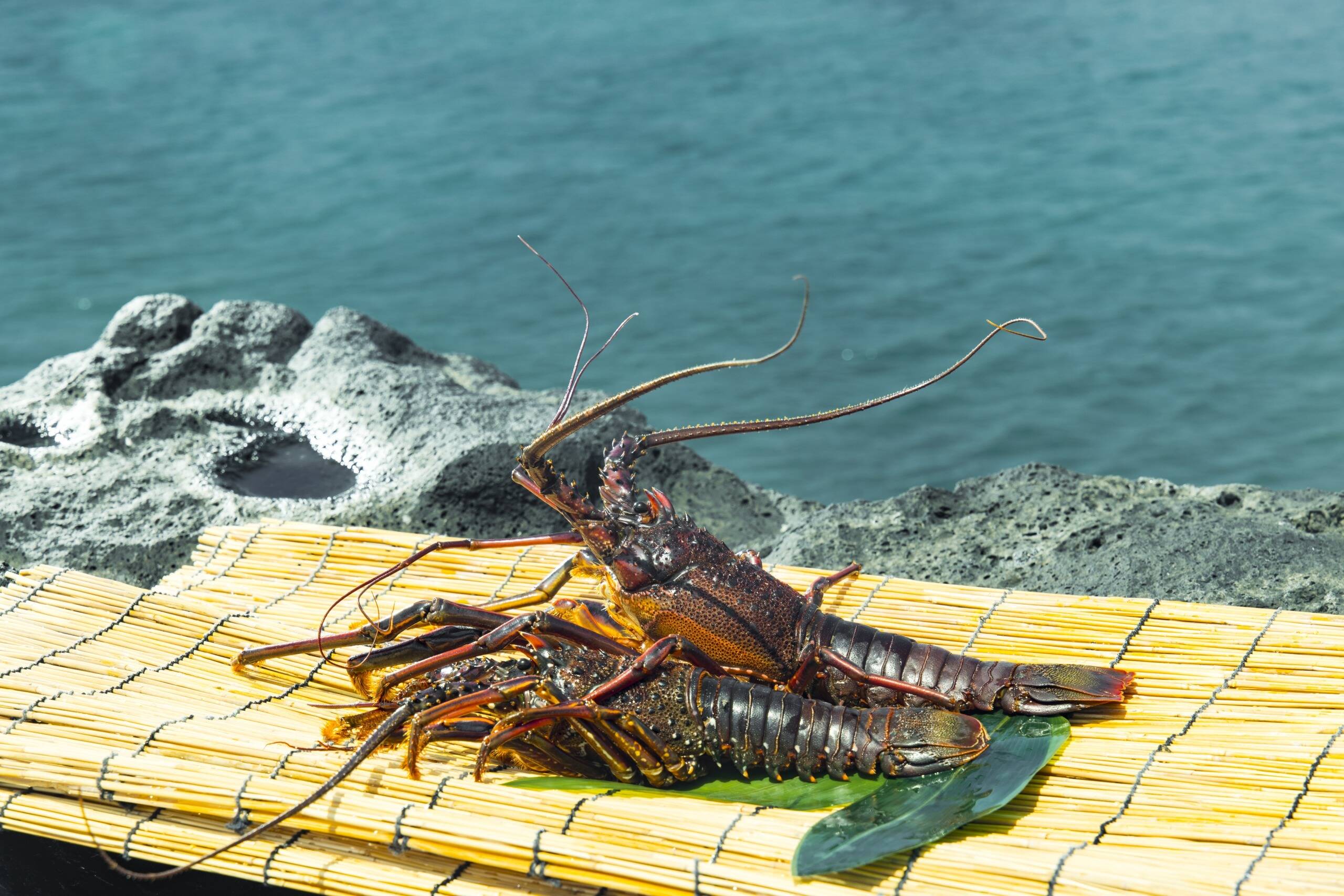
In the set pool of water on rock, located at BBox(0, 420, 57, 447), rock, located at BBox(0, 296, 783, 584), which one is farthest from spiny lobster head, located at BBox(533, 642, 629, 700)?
pool of water on rock, located at BBox(0, 420, 57, 447)

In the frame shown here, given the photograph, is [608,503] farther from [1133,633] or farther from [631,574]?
[1133,633]

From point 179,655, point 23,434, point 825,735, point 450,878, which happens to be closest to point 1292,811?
point 825,735

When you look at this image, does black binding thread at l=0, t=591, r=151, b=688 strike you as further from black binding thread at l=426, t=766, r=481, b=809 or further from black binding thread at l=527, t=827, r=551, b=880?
black binding thread at l=527, t=827, r=551, b=880

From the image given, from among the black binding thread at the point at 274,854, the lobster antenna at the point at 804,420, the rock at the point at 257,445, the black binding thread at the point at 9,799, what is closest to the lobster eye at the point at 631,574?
the lobster antenna at the point at 804,420

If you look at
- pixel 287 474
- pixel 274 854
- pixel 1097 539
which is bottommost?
pixel 1097 539

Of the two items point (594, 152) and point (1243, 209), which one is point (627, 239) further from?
point (1243, 209)

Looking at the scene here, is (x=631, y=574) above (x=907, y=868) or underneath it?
above

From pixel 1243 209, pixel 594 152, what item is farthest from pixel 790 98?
pixel 1243 209
